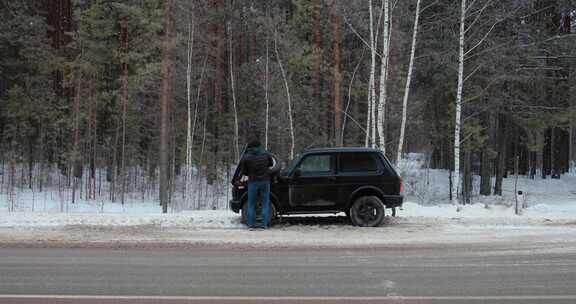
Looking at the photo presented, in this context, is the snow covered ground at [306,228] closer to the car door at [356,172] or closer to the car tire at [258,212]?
the car tire at [258,212]

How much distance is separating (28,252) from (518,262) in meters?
8.71

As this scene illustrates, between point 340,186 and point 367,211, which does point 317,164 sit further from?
point 367,211

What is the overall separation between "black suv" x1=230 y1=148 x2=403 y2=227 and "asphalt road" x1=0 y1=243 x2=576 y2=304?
2.60 m

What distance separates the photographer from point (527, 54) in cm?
2295

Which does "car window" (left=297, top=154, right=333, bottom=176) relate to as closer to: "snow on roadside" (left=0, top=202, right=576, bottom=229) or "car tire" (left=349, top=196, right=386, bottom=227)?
"car tire" (left=349, top=196, right=386, bottom=227)

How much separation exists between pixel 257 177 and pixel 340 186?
2020 mm

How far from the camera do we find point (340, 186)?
41.9 feet

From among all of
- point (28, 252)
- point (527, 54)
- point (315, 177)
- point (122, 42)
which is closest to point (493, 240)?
point (315, 177)

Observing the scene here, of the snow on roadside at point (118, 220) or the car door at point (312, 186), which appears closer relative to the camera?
the car door at point (312, 186)

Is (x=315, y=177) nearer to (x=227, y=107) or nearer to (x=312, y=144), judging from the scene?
(x=312, y=144)

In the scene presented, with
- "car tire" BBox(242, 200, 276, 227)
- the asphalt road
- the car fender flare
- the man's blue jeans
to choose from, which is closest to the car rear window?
the car fender flare

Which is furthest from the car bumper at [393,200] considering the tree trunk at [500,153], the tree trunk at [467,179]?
the tree trunk at [500,153]

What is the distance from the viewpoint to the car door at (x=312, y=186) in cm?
1274

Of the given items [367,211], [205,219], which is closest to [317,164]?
[367,211]
